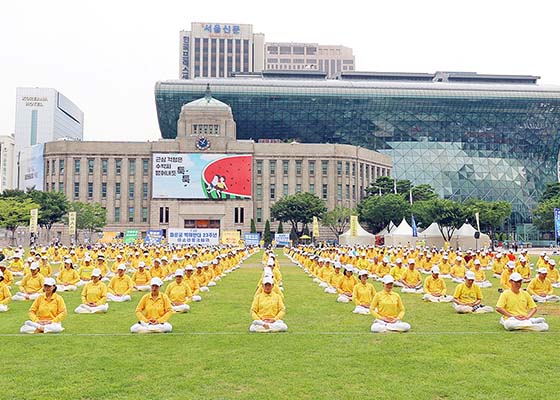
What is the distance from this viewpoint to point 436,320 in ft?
45.7

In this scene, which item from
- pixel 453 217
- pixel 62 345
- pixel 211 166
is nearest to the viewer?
pixel 62 345

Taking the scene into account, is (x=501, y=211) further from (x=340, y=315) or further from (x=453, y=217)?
(x=340, y=315)

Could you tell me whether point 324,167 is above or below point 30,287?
above

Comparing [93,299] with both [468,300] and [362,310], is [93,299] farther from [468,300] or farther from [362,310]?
[468,300]

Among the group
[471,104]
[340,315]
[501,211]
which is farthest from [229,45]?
[340,315]

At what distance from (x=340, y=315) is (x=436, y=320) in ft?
7.92

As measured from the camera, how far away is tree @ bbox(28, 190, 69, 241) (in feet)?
214

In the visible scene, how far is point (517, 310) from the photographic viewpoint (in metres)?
12.0

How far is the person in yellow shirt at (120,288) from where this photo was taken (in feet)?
58.9

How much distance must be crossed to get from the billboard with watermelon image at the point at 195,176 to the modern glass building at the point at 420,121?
1979cm

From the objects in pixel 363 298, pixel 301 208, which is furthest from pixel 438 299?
pixel 301 208

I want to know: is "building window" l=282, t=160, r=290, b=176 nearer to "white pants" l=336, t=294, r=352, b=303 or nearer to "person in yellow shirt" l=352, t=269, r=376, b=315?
"white pants" l=336, t=294, r=352, b=303

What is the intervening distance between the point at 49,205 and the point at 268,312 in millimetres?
59216

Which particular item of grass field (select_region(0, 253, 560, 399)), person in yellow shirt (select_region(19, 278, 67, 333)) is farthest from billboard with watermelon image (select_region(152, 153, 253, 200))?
person in yellow shirt (select_region(19, 278, 67, 333))
